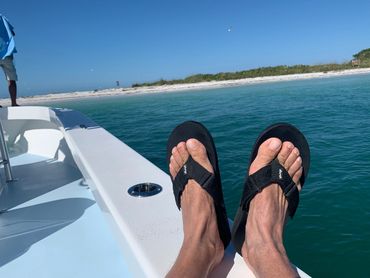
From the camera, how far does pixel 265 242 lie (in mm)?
839

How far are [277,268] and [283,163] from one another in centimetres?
44

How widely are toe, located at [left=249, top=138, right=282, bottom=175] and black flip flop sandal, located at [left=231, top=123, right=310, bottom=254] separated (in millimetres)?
15

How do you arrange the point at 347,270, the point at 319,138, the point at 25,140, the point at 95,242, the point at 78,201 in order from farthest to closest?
the point at 319,138, the point at 25,140, the point at 78,201, the point at 347,270, the point at 95,242

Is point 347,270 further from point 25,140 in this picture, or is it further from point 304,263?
point 25,140

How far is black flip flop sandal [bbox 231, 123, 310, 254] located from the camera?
3.26 ft

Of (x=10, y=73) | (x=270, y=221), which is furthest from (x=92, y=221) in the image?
(x=10, y=73)

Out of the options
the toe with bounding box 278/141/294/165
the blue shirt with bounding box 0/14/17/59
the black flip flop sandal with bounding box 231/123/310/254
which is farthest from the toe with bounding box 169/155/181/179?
the blue shirt with bounding box 0/14/17/59

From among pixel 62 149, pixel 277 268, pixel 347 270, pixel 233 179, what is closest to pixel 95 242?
pixel 277 268

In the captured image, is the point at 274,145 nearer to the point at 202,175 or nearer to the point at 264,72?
the point at 202,175

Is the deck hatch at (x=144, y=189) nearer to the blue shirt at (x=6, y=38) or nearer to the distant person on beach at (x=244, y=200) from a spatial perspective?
the distant person on beach at (x=244, y=200)

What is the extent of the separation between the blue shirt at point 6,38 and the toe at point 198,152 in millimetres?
1930

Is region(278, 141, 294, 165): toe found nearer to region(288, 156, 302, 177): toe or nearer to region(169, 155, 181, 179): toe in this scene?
region(288, 156, 302, 177): toe

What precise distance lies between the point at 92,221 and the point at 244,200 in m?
0.80

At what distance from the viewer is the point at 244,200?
1.01 meters
